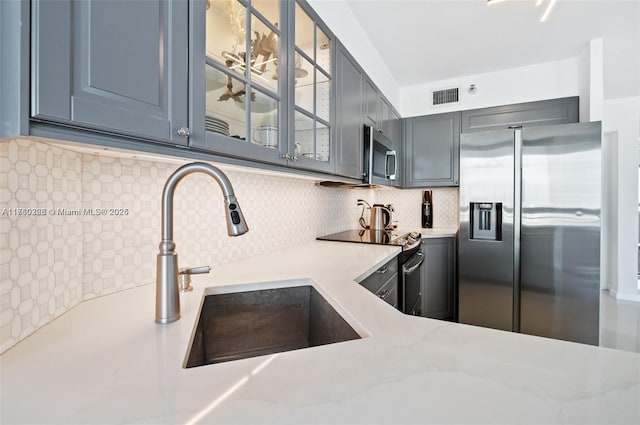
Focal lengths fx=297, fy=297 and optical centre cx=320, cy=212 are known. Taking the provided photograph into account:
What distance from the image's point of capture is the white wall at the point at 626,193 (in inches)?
147

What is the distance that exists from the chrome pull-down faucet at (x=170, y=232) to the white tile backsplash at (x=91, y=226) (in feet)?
0.78

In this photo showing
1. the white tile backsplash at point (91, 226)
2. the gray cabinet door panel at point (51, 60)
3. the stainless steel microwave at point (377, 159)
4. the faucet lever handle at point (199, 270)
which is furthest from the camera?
the stainless steel microwave at point (377, 159)

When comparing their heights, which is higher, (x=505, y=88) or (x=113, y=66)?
(x=505, y=88)

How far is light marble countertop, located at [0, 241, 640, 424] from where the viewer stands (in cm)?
43

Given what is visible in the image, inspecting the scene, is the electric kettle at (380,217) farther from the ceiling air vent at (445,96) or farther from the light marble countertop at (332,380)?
the light marble countertop at (332,380)

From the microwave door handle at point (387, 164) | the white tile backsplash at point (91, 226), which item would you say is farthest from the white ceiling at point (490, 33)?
the white tile backsplash at point (91, 226)

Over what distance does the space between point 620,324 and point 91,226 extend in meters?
4.49

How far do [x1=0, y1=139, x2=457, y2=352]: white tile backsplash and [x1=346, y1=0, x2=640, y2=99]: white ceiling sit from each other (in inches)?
67.6

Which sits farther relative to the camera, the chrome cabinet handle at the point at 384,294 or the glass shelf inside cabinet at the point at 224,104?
the chrome cabinet handle at the point at 384,294

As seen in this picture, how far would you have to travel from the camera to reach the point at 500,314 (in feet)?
8.35

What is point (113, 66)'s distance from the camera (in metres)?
0.69

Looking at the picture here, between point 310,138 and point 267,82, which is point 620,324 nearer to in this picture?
point 310,138

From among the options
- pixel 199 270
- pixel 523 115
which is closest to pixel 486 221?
pixel 523 115

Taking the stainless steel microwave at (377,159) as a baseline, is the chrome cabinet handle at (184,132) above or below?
below
